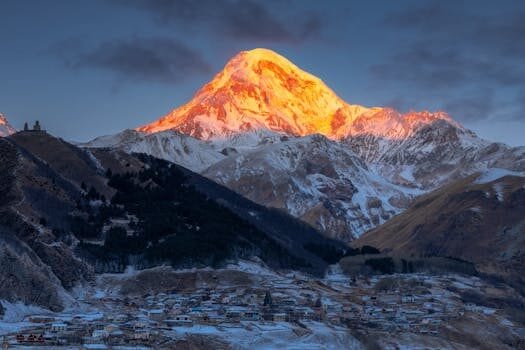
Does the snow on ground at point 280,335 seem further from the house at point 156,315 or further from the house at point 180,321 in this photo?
the house at point 156,315

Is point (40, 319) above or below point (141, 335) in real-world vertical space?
above

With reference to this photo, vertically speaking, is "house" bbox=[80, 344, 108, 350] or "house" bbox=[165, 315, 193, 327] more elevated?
"house" bbox=[165, 315, 193, 327]

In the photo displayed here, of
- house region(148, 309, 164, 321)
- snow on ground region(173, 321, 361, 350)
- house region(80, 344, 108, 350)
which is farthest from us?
house region(148, 309, 164, 321)

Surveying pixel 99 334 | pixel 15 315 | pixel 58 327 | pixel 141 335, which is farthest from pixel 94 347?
pixel 15 315

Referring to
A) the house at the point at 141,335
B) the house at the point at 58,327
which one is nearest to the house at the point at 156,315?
the house at the point at 141,335

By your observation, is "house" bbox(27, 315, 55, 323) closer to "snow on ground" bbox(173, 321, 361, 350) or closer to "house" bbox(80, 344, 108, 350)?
"snow on ground" bbox(173, 321, 361, 350)

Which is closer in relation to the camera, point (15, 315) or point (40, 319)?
point (40, 319)

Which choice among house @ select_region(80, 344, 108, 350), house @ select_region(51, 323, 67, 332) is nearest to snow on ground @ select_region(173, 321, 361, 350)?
house @ select_region(51, 323, 67, 332)

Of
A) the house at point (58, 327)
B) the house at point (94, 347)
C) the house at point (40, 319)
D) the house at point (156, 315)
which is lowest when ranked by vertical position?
the house at point (94, 347)

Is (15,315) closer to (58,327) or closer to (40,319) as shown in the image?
(40,319)

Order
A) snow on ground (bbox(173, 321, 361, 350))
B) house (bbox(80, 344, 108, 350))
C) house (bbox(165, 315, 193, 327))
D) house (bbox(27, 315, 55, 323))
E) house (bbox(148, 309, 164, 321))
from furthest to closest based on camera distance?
house (bbox(148, 309, 164, 321)) < house (bbox(165, 315, 193, 327)) < snow on ground (bbox(173, 321, 361, 350)) < house (bbox(27, 315, 55, 323)) < house (bbox(80, 344, 108, 350))

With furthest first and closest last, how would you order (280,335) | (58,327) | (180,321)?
1. (180,321)
2. (280,335)
3. (58,327)

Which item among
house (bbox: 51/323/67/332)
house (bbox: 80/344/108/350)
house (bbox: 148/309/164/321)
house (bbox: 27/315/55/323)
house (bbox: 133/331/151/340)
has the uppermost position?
house (bbox: 148/309/164/321)

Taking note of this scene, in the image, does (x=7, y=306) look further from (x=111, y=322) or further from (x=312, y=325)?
(x=312, y=325)
